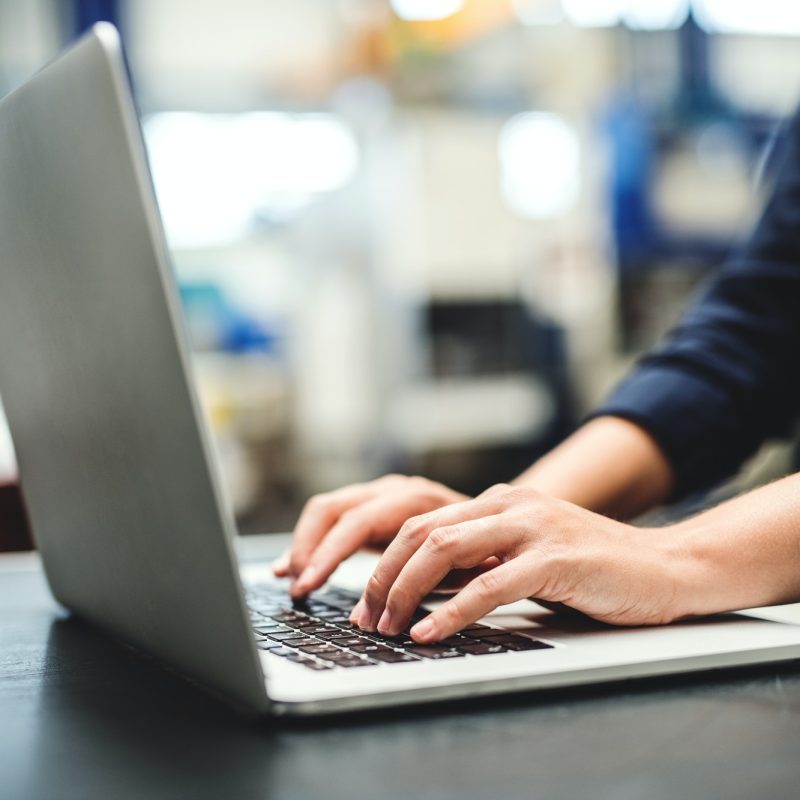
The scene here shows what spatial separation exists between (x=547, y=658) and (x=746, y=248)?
93 cm

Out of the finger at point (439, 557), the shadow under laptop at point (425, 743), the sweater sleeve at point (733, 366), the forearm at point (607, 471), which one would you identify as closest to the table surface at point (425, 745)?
the shadow under laptop at point (425, 743)

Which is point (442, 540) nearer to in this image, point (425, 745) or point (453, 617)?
point (453, 617)

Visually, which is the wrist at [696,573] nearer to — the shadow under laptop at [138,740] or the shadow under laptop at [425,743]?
the shadow under laptop at [425,743]

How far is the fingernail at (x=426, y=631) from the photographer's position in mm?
596

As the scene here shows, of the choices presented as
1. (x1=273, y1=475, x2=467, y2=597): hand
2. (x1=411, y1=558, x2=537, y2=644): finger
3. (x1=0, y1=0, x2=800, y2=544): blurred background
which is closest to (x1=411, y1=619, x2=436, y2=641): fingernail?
(x1=411, y1=558, x2=537, y2=644): finger

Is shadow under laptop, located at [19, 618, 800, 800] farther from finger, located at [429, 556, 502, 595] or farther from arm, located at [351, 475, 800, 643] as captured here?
finger, located at [429, 556, 502, 595]

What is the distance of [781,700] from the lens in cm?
53

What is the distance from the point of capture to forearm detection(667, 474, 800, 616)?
67 cm

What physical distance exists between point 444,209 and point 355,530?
382 centimetres

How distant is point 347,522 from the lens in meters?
0.84

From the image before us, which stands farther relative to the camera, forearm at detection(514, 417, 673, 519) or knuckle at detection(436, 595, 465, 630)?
forearm at detection(514, 417, 673, 519)

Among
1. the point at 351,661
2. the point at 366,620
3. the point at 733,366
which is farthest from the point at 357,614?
the point at 733,366

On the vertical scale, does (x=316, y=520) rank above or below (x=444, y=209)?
below

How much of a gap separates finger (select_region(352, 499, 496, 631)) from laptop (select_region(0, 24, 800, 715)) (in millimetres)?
22
